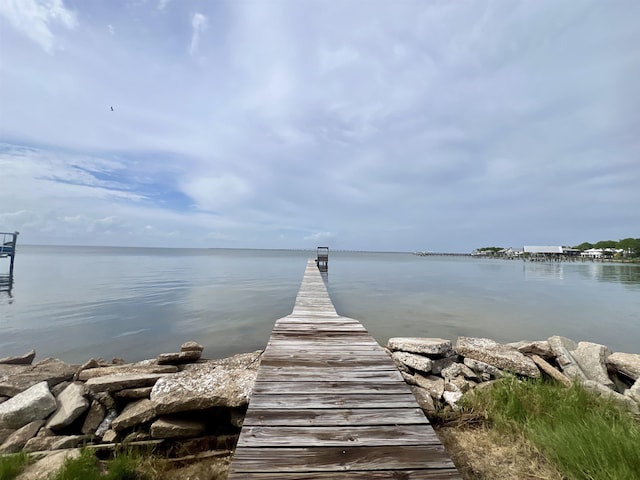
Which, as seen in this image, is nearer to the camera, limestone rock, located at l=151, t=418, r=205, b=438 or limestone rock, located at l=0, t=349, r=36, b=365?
limestone rock, located at l=151, t=418, r=205, b=438

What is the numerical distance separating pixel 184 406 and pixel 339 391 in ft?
6.69

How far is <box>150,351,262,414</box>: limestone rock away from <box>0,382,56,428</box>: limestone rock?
6.46 feet

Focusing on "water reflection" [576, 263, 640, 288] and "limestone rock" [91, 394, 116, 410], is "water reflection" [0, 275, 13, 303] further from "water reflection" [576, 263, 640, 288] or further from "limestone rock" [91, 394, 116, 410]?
"water reflection" [576, 263, 640, 288]

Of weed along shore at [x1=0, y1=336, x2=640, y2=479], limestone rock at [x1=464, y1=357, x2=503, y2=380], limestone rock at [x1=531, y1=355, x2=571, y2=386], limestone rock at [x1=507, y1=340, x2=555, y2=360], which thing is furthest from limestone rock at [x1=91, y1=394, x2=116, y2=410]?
limestone rock at [x1=507, y1=340, x2=555, y2=360]

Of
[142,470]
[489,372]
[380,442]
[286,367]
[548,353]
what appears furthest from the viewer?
[548,353]

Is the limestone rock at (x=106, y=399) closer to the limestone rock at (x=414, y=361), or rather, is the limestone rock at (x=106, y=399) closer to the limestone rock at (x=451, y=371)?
the limestone rock at (x=414, y=361)

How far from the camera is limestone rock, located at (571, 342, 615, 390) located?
5409 mm

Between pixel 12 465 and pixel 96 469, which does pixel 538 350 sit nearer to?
pixel 96 469

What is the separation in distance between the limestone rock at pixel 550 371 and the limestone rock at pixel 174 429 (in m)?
5.74

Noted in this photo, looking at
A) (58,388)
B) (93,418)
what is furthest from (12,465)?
(58,388)

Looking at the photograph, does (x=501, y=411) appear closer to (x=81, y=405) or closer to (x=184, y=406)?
(x=184, y=406)

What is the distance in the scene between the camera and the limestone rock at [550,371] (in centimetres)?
495

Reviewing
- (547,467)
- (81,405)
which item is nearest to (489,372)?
(547,467)

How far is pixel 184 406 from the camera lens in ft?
11.6
